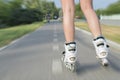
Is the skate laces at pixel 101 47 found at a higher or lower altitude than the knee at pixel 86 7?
lower

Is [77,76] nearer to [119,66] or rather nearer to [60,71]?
[60,71]

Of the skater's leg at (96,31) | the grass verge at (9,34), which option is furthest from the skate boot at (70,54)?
the grass verge at (9,34)

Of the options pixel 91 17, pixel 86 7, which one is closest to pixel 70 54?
pixel 91 17

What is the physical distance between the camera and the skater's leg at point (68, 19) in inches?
200

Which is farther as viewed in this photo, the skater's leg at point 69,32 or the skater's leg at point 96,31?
the skater's leg at point 69,32

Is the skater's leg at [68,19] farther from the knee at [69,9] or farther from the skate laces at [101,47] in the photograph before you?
the skate laces at [101,47]

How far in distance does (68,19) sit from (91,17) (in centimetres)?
33

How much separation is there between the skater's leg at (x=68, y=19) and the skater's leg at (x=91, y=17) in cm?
17

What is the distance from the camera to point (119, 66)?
595cm

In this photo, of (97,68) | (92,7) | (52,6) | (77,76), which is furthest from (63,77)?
(52,6)

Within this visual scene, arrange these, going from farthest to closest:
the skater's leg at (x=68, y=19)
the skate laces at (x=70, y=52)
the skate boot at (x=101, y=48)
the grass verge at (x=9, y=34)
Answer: the grass verge at (x=9, y=34) < the skater's leg at (x=68, y=19) < the skate laces at (x=70, y=52) < the skate boot at (x=101, y=48)

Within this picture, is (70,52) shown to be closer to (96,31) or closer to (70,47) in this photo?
(70,47)

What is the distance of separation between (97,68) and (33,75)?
1.00 metres

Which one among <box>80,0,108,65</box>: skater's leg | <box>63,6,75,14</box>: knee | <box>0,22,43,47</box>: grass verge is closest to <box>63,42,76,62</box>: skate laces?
<box>80,0,108,65</box>: skater's leg
